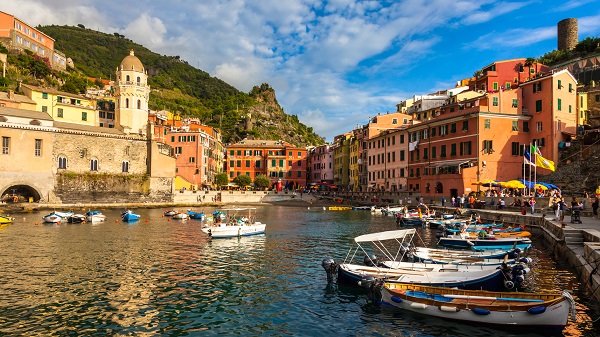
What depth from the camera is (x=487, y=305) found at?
12.9m

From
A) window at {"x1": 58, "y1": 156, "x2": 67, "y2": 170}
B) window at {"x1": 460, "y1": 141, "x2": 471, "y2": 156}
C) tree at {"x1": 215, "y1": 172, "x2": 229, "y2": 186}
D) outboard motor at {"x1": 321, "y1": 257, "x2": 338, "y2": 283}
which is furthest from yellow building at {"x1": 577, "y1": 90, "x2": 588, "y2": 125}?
window at {"x1": 58, "y1": 156, "x2": 67, "y2": 170}

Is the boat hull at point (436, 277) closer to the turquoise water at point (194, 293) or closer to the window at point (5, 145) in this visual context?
the turquoise water at point (194, 293)

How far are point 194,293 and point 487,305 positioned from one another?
11266 mm

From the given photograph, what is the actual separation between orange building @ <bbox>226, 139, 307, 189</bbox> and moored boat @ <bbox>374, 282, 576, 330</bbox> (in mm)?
91509

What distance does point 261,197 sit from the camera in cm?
8356

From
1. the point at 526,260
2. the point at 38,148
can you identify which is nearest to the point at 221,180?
the point at 38,148

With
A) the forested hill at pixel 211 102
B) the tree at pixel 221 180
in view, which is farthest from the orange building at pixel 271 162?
the forested hill at pixel 211 102

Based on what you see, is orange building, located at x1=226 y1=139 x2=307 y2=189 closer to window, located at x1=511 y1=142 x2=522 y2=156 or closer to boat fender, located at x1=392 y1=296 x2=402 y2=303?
window, located at x1=511 y1=142 x2=522 y2=156

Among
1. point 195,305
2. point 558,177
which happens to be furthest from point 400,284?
point 558,177

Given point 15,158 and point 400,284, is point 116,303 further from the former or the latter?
point 15,158

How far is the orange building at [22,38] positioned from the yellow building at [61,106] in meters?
28.4

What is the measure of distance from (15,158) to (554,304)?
69193mm

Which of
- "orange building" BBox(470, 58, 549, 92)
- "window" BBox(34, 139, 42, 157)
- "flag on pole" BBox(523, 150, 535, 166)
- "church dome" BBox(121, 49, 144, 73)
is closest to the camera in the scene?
"flag on pole" BBox(523, 150, 535, 166)

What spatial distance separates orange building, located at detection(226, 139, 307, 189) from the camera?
10675 centimetres
